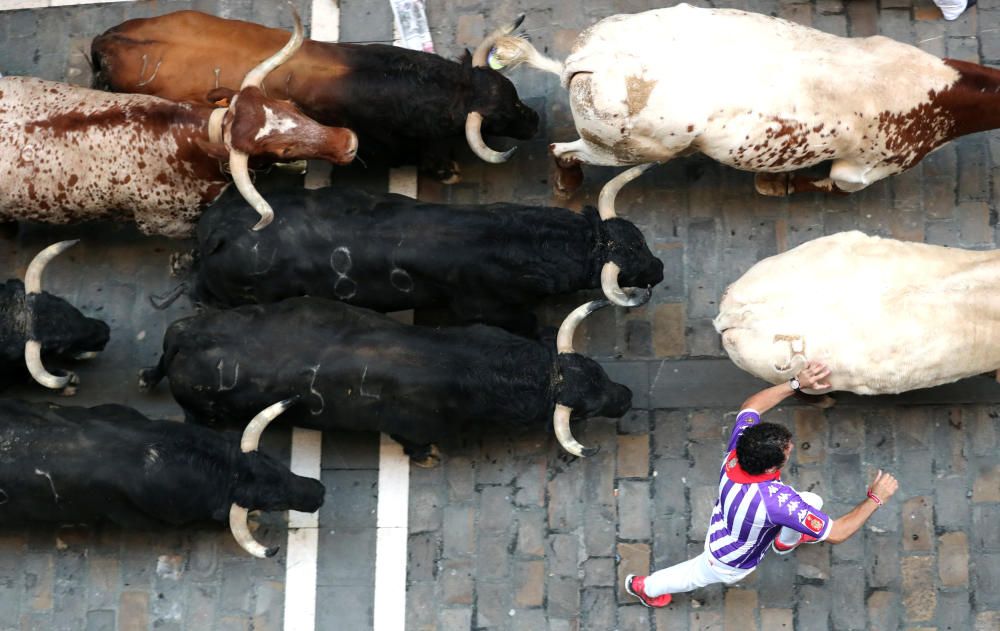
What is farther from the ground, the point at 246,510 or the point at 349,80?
the point at 349,80

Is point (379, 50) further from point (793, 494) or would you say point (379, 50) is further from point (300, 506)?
point (793, 494)

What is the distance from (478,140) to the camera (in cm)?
865

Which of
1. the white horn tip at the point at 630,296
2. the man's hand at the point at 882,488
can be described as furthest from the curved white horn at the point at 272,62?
the man's hand at the point at 882,488

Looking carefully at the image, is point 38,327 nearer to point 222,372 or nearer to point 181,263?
point 181,263

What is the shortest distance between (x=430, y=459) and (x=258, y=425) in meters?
1.20

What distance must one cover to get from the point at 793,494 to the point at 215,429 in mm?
3853

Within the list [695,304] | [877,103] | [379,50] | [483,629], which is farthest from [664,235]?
[483,629]

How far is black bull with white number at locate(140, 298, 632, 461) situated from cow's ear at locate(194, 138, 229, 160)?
102cm

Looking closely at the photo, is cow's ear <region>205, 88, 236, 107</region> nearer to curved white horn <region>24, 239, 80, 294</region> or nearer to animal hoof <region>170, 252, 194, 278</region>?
animal hoof <region>170, 252, 194, 278</region>

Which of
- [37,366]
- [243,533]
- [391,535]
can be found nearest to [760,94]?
[391,535]

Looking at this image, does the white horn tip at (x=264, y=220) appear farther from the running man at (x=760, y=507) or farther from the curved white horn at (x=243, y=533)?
the running man at (x=760, y=507)

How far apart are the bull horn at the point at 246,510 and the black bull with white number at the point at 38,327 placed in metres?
1.46

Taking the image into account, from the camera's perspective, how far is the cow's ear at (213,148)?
8.47 meters

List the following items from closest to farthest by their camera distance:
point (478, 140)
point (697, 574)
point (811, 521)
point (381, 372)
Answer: point (811, 521)
point (697, 574)
point (381, 372)
point (478, 140)
